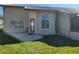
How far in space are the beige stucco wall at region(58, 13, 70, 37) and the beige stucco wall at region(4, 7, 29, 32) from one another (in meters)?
5.06

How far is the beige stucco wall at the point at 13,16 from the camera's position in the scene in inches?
1112

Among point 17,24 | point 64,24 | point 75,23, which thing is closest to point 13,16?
point 17,24

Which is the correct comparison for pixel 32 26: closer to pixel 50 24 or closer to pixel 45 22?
pixel 45 22

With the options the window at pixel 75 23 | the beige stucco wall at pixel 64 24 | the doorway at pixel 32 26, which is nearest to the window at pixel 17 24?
the doorway at pixel 32 26

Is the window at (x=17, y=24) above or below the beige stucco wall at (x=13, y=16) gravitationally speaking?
below

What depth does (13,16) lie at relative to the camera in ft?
93.4

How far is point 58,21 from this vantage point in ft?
85.0

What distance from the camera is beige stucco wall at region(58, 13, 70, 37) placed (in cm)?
2304

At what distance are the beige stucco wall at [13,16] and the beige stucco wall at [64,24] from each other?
5059 millimetres

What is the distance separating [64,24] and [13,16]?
766cm

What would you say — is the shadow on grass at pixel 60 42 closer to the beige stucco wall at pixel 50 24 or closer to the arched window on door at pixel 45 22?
the beige stucco wall at pixel 50 24
